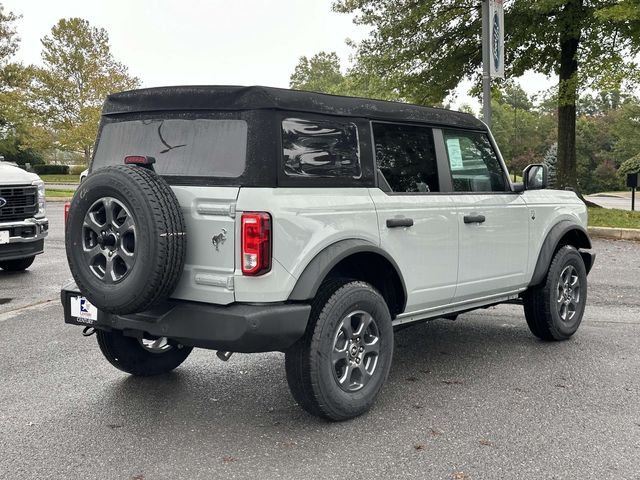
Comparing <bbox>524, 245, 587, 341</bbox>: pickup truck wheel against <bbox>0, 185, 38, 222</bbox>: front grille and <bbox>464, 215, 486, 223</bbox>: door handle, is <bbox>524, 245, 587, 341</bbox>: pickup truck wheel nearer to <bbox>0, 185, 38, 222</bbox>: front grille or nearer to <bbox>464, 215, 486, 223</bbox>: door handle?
<bbox>464, 215, 486, 223</bbox>: door handle

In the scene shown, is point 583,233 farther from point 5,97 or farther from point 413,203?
point 5,97

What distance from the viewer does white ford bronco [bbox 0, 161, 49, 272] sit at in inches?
332

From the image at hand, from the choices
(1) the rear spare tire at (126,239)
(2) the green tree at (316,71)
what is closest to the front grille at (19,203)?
(1) the rear spare tire at (126,239)

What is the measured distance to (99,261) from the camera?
362cm

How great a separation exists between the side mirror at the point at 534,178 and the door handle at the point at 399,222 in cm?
138

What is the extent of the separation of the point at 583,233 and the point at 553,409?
2.32 metres

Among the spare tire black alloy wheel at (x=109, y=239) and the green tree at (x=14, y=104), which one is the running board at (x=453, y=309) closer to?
the spare tire black alloy wheel at (x=109, y=239)

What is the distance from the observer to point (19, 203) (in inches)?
341

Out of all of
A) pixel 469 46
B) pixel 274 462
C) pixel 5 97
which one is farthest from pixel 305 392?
pixel 5 97

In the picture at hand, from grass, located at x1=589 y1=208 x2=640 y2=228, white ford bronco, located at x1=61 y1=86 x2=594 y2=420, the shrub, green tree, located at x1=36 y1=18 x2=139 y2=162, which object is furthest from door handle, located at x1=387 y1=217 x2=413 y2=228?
the shrub

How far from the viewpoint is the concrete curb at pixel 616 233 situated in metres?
13.2

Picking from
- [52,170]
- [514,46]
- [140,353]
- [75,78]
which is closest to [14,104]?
[75,78]

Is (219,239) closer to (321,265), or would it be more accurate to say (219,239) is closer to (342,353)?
(321,265)

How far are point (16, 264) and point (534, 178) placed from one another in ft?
23.7
